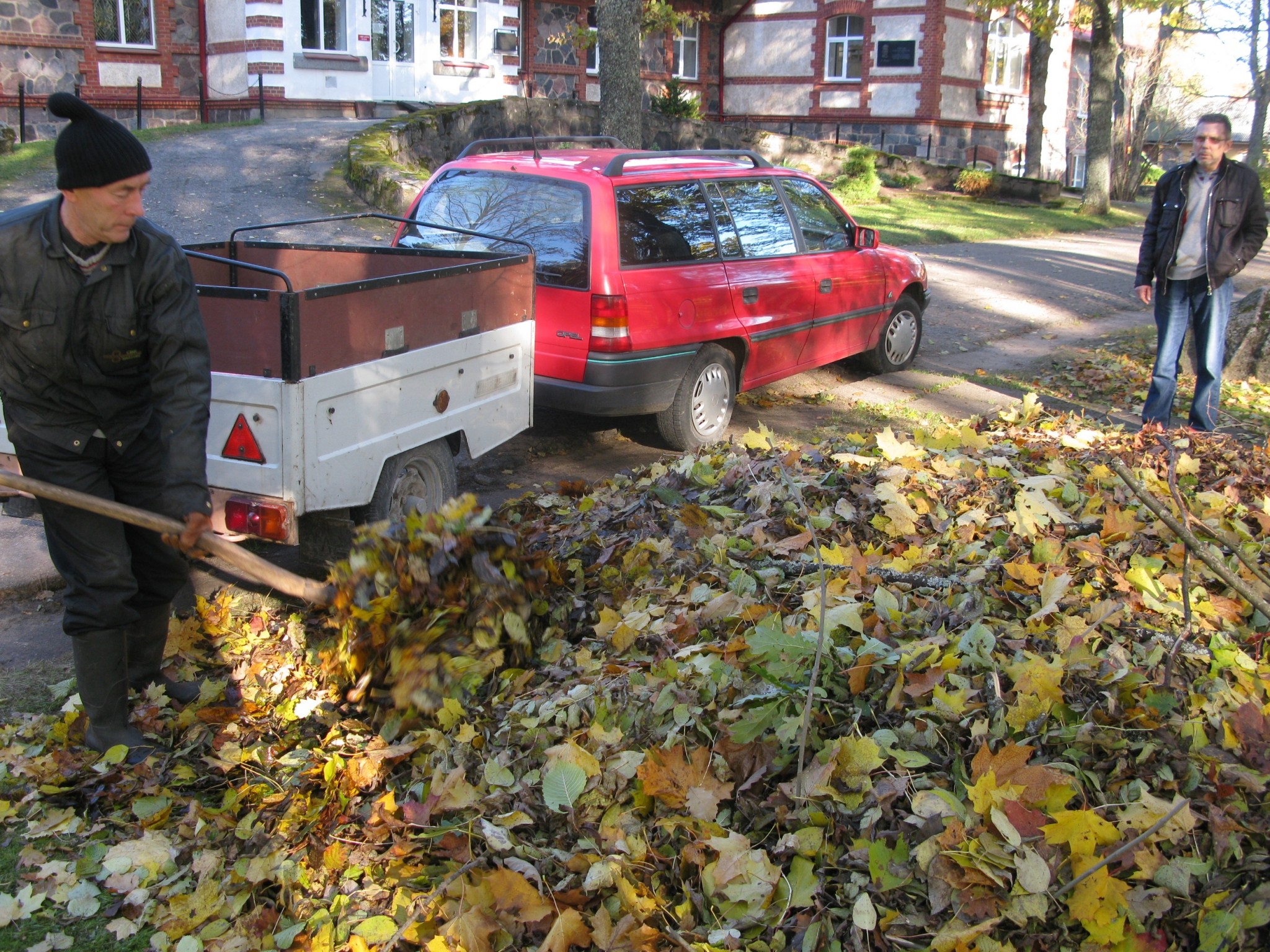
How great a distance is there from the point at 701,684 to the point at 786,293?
17.0ft

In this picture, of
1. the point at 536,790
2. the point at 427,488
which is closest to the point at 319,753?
the point at 536,790

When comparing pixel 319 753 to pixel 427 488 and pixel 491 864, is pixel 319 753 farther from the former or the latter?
pixel 427 488

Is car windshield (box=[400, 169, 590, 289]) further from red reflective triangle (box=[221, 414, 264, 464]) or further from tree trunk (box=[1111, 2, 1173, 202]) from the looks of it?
tree trunk (box=[1111, 2, 1173, 202])

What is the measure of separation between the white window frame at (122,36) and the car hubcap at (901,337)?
69.8ft

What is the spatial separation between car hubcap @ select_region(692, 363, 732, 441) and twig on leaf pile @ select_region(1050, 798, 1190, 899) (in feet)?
16.7

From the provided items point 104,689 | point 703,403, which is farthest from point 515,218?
point 104,689

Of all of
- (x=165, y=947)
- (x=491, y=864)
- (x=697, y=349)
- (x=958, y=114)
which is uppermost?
(x=958, y=114)

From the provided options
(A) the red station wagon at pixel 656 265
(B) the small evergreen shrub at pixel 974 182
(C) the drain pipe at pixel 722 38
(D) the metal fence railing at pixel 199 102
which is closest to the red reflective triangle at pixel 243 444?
(A) the red station wagon at pixel 656 265

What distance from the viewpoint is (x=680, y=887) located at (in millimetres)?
2789

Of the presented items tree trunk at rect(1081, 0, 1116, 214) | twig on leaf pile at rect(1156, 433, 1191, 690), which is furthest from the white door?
twig on leaf pile at rect(1156, 433, 1191, 690)

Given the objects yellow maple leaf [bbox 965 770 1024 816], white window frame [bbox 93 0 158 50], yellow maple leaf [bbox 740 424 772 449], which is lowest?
yellow maple leaf [bbox 965 770 1024 816]

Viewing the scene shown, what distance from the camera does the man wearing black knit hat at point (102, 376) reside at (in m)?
3.49

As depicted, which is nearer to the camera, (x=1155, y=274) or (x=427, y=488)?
(x=427, y=488)

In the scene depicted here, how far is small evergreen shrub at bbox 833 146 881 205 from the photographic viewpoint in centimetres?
2516
